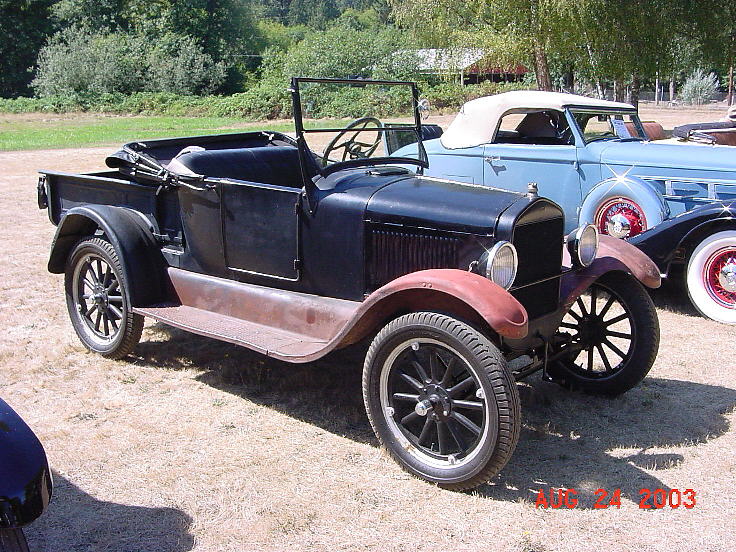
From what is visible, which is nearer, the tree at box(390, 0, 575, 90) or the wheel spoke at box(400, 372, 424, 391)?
the wheel spoke at box(400, 372, 424, 391)

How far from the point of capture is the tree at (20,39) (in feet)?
149

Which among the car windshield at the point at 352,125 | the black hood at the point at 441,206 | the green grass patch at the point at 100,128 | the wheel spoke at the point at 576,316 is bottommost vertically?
the wheel spoke at the point at 576,316

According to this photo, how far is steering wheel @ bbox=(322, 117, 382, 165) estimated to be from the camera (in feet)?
15.2

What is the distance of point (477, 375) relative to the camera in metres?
3.25

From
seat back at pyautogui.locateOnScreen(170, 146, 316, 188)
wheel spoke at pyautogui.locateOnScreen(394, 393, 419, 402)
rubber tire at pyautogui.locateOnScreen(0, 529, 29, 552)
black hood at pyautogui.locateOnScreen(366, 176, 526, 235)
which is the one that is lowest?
rubber tire at pyautogui.locateOnScreen(0, 529, 29, 552)

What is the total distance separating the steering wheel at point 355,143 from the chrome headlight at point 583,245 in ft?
4.44

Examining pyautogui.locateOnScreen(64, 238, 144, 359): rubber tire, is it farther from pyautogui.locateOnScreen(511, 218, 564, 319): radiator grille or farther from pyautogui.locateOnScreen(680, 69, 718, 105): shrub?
pyautogui.locateOnScreen(680, 69, 718, 105): shrub

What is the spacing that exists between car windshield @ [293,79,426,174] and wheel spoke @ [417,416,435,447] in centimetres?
157

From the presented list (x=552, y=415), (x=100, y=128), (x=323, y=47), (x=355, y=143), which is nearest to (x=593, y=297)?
(x=552, y=415)

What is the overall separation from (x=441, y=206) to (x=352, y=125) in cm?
116

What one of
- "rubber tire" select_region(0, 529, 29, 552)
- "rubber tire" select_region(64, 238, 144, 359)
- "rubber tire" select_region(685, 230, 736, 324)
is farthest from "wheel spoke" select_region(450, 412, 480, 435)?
"rubber tire" select_region(685, 230, 736, 324)

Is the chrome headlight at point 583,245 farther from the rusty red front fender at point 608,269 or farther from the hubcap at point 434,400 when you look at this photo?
the hubcap at point 434,400

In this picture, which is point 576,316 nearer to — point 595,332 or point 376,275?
point 595,332

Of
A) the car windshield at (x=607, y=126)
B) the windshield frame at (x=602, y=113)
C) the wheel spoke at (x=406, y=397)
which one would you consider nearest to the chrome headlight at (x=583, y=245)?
the wheel spoke at (x=406, y=397)
